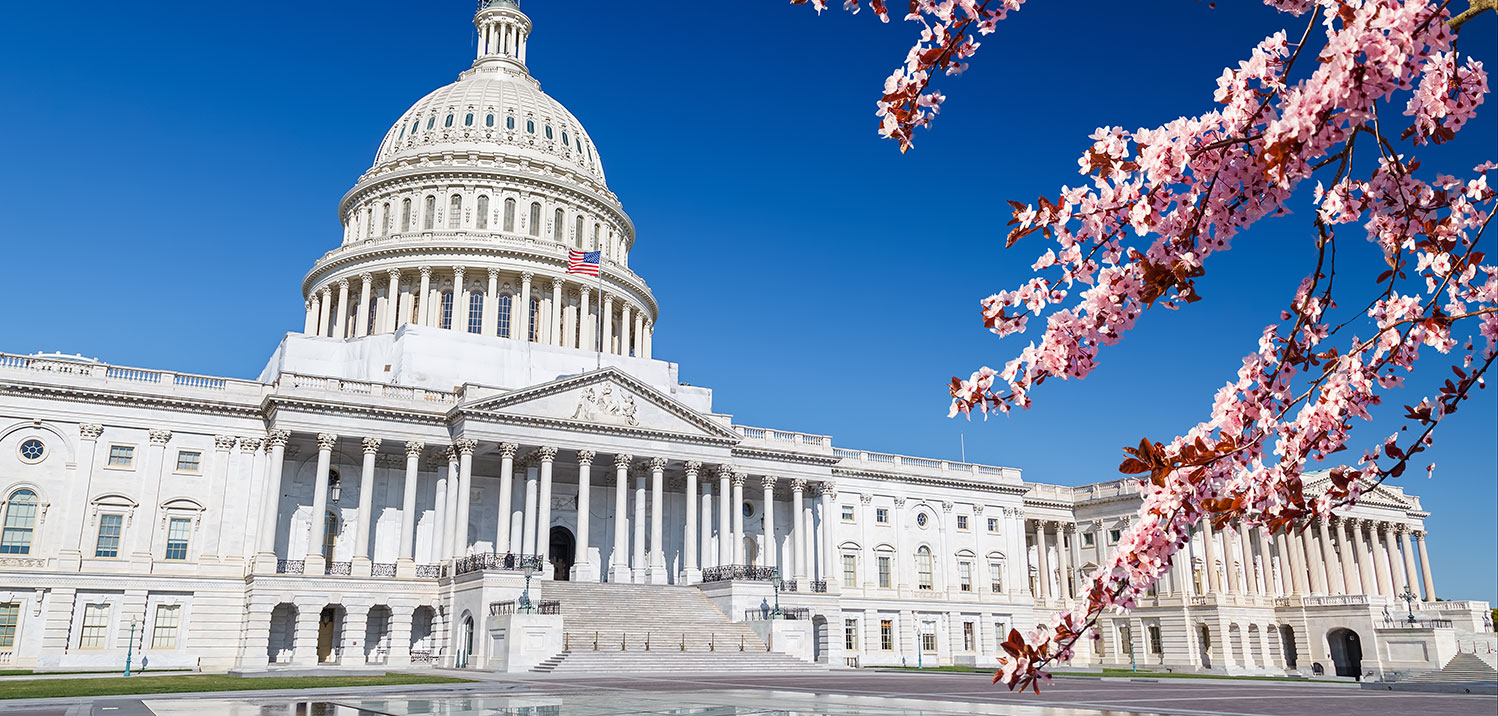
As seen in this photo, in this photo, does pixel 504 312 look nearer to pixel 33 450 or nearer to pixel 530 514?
pixel 530 514

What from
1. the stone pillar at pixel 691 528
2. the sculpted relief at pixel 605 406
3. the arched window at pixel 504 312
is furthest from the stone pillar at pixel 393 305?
the stone pillar at pixel 691 528

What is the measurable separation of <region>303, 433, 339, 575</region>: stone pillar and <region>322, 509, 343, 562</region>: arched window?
138 cm

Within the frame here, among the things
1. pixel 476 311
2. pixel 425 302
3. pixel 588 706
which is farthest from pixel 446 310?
pixel 588 706

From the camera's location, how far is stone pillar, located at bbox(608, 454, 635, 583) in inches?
2270

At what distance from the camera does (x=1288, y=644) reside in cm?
7900

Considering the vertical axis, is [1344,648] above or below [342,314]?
below

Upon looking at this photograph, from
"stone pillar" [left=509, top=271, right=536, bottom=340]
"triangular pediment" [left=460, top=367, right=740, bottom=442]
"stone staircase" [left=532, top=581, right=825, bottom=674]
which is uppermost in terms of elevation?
"stone pillar" [left=509, top=271, right=536, bottom=340]

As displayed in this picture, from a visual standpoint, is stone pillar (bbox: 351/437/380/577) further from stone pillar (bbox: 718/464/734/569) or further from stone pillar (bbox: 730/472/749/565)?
stone pillar (bbox: 730/472/749/565)

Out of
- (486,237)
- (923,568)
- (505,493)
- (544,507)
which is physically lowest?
(923,568)

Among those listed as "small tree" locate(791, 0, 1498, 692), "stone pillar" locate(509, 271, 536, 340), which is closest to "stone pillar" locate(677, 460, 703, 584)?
"stone pillar" locate(509, 271, 536, 340)

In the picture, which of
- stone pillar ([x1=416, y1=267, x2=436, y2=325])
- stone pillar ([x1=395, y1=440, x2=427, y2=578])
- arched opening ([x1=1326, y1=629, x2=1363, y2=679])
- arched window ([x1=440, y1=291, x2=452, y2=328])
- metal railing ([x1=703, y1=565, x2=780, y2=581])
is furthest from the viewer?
arched window ([x1=440, y1=291, x2=452, y2=328])

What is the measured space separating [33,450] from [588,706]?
4172 centimetres

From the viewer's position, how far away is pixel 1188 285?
5512 mm

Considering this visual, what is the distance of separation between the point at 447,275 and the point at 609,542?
26025mm
